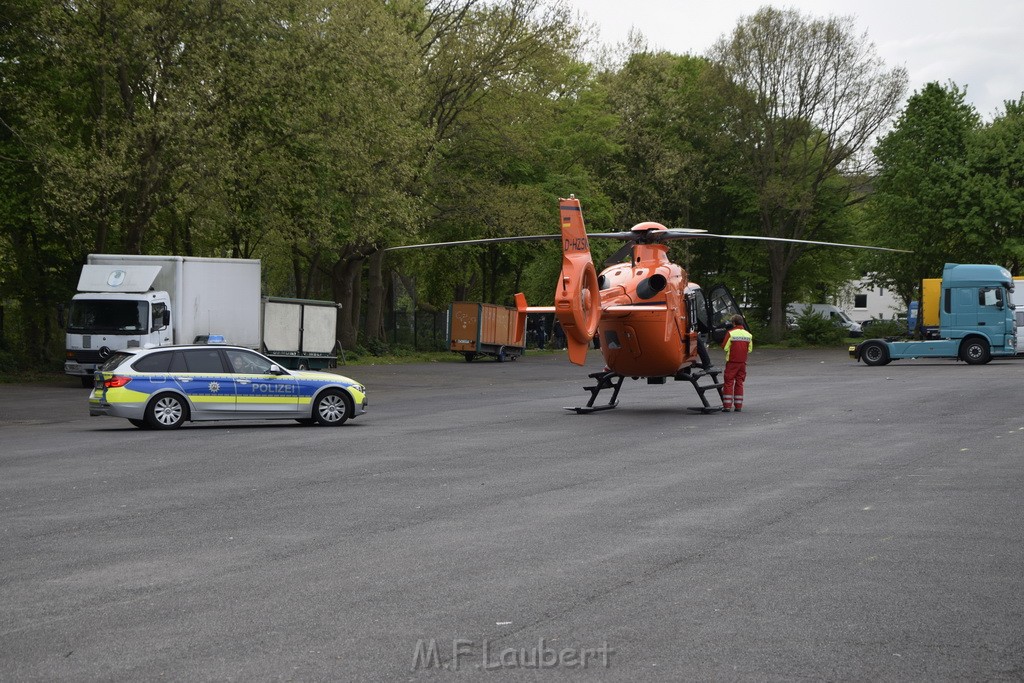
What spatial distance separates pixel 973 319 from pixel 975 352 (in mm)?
1133

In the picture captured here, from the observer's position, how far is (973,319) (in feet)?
138

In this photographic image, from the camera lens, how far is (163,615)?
22.8 ft

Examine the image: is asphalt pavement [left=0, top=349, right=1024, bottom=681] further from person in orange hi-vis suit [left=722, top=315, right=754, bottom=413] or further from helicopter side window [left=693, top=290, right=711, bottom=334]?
helicopter side window [left=693, top=290, right=711, bottom=334]

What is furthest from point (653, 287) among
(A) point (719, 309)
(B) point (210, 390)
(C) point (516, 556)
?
(C) point (516, 556)

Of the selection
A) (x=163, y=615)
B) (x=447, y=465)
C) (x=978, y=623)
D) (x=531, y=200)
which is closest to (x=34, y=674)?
(x=163, y=615)

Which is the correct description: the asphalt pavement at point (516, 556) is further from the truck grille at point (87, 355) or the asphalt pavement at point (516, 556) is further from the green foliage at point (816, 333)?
the green foliage at point (816, 333)

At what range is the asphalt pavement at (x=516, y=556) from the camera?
6113mm

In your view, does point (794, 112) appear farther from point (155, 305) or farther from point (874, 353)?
point (155, 305)

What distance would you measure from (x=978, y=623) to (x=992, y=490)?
5.73 m

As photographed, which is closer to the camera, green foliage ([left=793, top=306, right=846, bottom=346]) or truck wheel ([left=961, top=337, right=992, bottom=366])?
truck wheel ([left=961, top=337, right=992, bottom=366])

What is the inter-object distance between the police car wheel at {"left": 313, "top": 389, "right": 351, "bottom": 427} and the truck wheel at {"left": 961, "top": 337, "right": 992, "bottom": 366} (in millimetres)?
27863

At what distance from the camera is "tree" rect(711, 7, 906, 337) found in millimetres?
57594

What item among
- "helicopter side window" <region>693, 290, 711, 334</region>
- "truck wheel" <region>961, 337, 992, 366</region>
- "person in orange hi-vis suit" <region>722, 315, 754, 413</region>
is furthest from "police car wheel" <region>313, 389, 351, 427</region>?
"truck wheel" <region>961, 337, 992, 366</region>

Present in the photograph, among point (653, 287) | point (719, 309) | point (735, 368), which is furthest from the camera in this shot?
point (719, 309)
